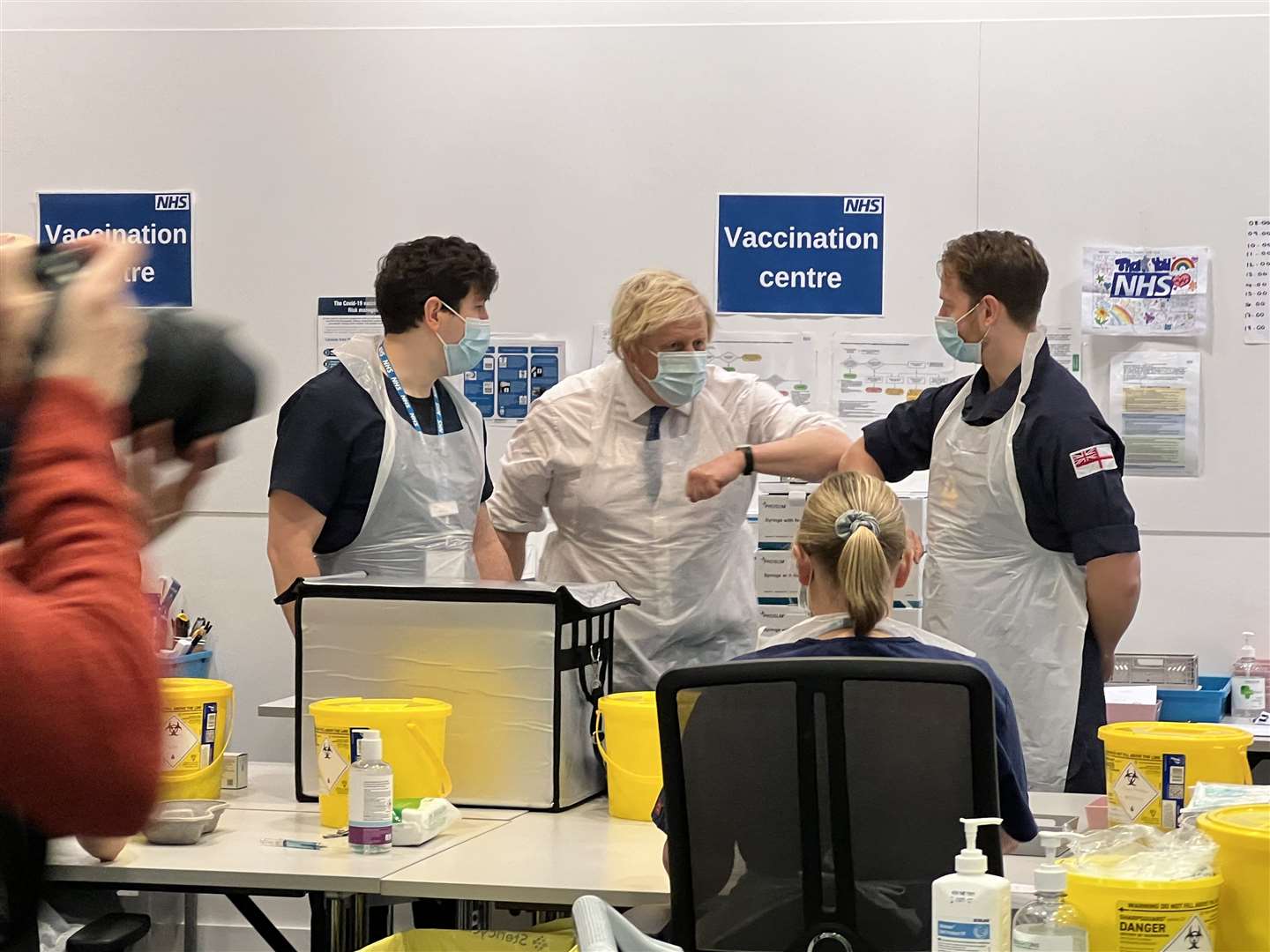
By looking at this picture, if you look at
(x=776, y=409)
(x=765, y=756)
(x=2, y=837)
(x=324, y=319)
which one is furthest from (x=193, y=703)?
(x=324, y=319)

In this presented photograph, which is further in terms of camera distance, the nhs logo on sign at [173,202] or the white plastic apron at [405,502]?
the nhs logo on sign at [173,202]

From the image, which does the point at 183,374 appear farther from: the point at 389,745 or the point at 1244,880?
the point at 389,745

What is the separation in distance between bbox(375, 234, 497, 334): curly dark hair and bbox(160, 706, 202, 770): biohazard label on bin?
99 centimetres

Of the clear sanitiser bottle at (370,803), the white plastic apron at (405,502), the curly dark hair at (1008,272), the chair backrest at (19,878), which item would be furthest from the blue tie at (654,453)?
the chair backrest at (19,878)

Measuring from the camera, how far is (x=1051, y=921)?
1.61 m

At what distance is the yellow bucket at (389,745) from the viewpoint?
2557mm

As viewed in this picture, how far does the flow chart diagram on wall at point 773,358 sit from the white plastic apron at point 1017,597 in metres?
1.10

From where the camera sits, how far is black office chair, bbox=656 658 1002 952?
1.94 meters

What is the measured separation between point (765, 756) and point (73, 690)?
1.26 metres

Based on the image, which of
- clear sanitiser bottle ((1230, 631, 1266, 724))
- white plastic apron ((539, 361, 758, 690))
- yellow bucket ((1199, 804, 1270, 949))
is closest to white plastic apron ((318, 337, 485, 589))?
white plastic apron ((539, 361, 758, 690))

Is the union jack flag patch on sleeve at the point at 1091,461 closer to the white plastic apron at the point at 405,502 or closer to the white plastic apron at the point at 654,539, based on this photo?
the white plastic apron at the point at 654,539

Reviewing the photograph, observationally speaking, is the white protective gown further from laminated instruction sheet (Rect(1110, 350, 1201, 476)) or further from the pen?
laminated instruction sheet (Rect(1110, 350, 1201, 476))

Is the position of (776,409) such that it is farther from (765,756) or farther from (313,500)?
(765,756)

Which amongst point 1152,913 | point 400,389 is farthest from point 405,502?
point 1152,913
